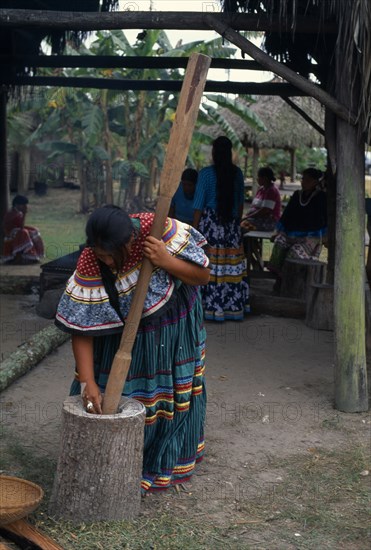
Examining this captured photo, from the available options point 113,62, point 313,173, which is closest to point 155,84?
point 113,62

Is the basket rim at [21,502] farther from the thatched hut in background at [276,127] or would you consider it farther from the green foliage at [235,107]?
the thatched hut in background at [276,127]

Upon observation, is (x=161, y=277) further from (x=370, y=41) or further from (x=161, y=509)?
(x=370, y=41)

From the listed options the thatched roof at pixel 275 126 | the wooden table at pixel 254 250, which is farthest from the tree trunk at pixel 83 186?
the wooden table at pixel 254 250

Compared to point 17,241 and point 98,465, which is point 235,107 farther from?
point 98,465

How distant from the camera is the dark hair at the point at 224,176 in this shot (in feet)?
23.6

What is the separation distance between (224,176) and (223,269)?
3.00ft

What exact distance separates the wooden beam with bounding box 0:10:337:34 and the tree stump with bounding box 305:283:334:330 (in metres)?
2.71

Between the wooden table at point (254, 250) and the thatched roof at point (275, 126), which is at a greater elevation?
the thatched roof at point (275, 126)

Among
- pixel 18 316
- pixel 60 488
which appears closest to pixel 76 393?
pixel 60 488

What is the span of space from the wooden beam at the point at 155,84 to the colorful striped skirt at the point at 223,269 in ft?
6.61

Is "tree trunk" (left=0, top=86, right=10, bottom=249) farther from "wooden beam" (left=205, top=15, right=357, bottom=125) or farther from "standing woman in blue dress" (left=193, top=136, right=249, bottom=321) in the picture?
"wooden beam" (left=205, top=15, right=357, bottom=125)

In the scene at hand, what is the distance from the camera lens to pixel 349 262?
17.0 ft

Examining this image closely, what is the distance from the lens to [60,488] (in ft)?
11.5

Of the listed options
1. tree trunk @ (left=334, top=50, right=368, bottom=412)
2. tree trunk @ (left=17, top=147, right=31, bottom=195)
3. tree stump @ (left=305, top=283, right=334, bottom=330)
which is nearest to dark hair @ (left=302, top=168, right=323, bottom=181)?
tree stump @ (left=305, top=283, right=334, bottom=330)
